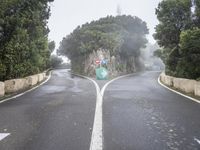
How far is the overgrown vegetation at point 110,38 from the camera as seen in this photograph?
39.1 metres

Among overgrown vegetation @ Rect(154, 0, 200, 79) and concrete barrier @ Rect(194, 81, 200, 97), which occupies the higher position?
overgrown vegetation @ Rect(154, 0, 200, 79)

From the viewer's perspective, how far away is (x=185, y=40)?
15.3 meters

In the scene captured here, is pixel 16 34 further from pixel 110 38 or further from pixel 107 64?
pixel 110 38

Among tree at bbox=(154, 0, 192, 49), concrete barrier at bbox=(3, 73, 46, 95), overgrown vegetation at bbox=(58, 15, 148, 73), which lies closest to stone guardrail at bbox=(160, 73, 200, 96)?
tree at bbox=(154, 0, 192, 49)

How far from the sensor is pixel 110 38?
1527 inches

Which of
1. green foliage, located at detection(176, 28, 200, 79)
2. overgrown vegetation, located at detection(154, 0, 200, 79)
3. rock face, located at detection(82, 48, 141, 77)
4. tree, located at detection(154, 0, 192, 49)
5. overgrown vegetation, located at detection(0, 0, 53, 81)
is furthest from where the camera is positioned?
rock face, located at detection(82, 48, 141, 77)

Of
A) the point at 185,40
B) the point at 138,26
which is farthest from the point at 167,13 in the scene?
the point at 138,26

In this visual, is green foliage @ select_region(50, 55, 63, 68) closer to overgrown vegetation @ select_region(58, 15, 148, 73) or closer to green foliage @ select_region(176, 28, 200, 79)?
overgrown vegetation @ select_region(58, 15, 148, 73)

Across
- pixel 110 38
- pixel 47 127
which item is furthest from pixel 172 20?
pixel 110 38

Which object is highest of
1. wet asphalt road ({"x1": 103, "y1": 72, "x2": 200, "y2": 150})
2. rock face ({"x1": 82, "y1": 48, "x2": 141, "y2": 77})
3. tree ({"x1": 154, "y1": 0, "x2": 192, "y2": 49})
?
tree ({"x1": 154, "y1": 0, "x2": 192, "y2": 49})

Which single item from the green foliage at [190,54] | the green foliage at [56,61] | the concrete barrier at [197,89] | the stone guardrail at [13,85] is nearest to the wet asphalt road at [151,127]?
the concrete barrier at [197,89]

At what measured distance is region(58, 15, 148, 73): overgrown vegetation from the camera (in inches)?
1539

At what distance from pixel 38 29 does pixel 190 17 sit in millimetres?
12522

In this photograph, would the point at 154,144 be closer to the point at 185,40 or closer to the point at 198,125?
the point at 198,125
